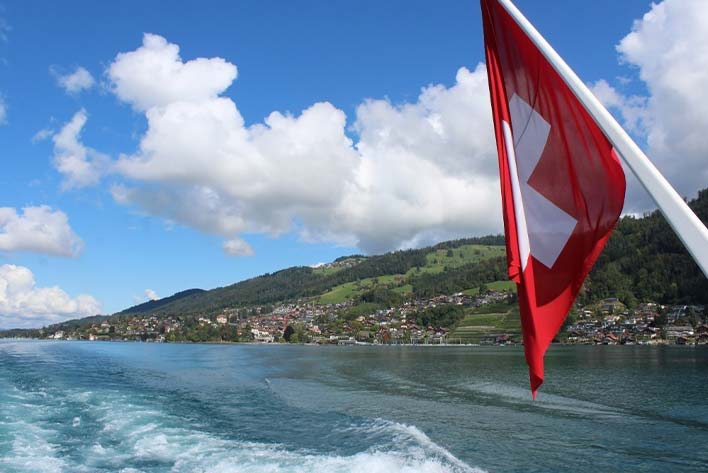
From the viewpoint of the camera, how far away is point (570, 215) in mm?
4977

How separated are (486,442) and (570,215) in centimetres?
1898

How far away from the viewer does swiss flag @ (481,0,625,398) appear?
15.8ft

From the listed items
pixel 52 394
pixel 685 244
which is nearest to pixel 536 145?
pixel 685 244

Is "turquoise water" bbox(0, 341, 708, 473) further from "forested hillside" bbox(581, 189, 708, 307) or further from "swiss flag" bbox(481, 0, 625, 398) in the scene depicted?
"forested hillside" bbox(581, 189, 708, 307)

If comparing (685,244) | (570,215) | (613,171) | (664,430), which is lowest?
(664,430)

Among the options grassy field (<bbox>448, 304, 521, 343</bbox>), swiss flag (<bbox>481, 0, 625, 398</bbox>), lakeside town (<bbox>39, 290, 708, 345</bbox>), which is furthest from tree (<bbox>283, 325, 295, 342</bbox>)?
swiss flag (<bbox>481, 0, 625, 398</bbox>)

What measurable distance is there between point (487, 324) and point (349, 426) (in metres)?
146

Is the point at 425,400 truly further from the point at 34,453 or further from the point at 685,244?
the point at 685,244

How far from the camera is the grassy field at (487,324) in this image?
150 meters

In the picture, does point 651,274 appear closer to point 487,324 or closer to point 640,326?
point 640,326

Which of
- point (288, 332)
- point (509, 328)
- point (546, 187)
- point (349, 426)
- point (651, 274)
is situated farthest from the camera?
point (288, 332)

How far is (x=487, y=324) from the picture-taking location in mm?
164250

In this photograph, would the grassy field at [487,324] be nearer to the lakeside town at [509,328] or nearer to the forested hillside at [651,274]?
the lakeside town at [509,328]

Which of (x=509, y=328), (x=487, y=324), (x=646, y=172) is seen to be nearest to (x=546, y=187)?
(x=646, y=172)
